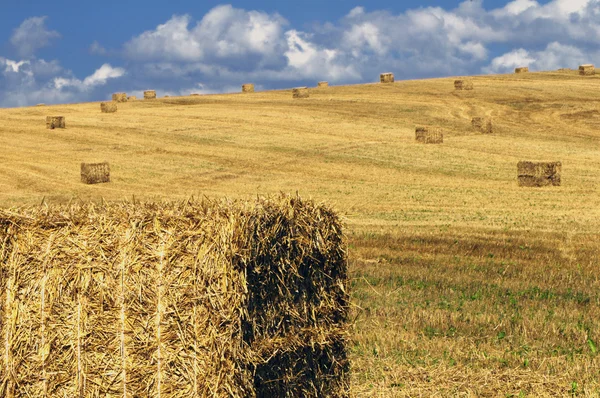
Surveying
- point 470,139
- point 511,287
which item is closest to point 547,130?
point 470,139

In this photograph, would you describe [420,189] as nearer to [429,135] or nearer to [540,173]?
[540,173]

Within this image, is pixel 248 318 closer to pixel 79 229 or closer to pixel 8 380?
pixel 79 229

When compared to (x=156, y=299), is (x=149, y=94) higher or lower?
higher

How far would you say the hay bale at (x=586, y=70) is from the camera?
64.9 metres

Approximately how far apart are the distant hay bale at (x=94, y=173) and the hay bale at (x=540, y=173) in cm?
1479

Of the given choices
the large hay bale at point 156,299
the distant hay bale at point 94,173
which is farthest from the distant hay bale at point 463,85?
the large hay bale at point 156,299

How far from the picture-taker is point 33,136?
4166 cm

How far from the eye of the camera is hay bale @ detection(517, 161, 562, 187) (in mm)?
29391

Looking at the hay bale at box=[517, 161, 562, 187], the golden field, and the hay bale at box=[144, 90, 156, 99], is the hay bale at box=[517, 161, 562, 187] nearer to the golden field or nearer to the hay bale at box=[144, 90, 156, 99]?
the golden field

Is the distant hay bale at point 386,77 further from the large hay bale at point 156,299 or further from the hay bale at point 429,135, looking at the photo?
the large hay bale at point 156,299

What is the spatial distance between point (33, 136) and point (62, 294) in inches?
1432

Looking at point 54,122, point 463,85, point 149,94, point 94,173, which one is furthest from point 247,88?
point 94,173

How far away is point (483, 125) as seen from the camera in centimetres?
4466

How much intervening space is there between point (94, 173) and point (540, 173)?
1579 centimetres
